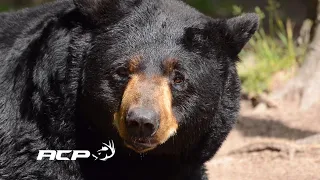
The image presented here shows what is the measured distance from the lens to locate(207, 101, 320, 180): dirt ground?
623cm

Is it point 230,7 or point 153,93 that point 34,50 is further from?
point 230,7

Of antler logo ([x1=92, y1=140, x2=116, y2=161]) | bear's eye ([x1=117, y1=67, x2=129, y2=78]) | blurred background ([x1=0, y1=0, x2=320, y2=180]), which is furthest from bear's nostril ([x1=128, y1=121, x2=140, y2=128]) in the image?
blurred background ([x1=0, y1=0, x2=320, y2=180])

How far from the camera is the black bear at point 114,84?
4.46 meters

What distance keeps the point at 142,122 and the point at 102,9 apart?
2.81 ft

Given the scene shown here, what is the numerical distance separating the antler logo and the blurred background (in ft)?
5.93

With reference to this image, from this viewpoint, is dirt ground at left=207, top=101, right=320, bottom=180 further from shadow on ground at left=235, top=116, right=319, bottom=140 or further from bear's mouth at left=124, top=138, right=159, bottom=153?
bear's mouth at left=124, top=138, right=159, bottom=153

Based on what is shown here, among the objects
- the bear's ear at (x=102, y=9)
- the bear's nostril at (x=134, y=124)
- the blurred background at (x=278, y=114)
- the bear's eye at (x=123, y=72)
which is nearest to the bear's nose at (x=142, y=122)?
the bear's nostril at (x=134, y=124)

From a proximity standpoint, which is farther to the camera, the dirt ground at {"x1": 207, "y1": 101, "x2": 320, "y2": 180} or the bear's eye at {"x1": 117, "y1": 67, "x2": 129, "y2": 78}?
the dirt ground at {"x1": 207, "y1": 101, "x2": 320, "y2": 180}

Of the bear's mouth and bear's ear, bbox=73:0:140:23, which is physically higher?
bear's ear, bbox=73:0:140:23

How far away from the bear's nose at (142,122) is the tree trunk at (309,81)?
12.8 ft

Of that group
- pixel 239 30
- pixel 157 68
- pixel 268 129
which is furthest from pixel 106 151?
pixel 268 129

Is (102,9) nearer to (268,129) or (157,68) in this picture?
(157,68)

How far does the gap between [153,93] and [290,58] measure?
4.65 metres

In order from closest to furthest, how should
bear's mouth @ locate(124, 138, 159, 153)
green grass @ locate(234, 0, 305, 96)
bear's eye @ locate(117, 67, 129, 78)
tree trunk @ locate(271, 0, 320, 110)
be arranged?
bear's mouth @ locate(124, 138, 159, 153)
bear's eye @ locate(117, 67, 129, 78)
tree trunk @ locate(271, 0, 320, 110)
green grass @ locate(234, 0, 305, 96)
